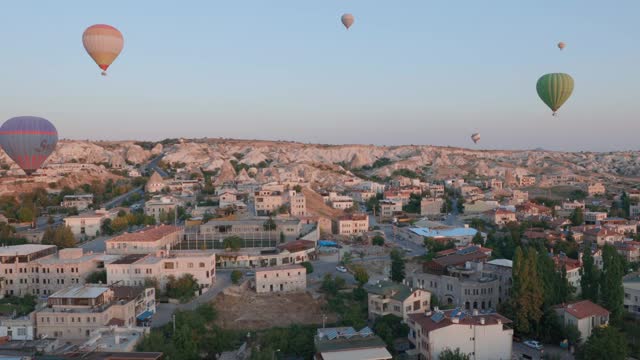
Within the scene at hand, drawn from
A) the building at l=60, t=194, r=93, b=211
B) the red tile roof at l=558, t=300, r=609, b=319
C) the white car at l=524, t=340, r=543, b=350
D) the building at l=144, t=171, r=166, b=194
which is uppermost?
the building at l=144, t=171, r=166, b=194

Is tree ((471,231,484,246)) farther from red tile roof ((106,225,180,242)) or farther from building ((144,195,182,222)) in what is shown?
building ((144,195,182,222))

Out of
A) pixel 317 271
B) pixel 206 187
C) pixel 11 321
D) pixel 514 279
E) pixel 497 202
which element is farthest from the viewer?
pixel 206 187

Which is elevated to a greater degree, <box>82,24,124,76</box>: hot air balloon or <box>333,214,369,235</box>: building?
<box>82,24,124,76</box>: hot air balloon

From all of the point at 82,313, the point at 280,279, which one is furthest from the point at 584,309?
the point at 82,313

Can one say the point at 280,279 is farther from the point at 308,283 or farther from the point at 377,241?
the point at 377,241

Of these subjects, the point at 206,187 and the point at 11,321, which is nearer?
the point at 11,321

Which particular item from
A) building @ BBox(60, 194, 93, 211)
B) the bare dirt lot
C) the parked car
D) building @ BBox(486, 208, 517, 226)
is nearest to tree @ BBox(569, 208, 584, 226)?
building @ BBox(486, 208, 517, 226)

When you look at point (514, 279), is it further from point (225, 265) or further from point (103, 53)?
point (103, 53)

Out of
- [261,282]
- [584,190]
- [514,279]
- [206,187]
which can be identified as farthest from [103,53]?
[584,190]
